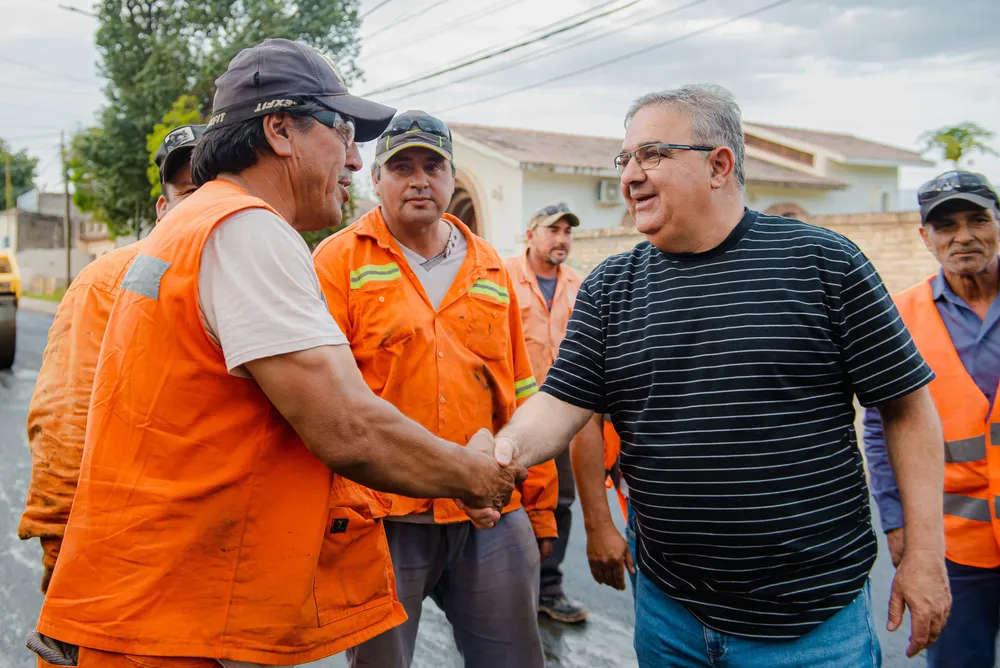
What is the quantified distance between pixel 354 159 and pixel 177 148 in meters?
1.24

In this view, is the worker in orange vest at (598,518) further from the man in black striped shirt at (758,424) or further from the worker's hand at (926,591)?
the worker's hand at (926,591)

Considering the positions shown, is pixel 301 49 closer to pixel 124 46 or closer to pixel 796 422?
pixel 796 422

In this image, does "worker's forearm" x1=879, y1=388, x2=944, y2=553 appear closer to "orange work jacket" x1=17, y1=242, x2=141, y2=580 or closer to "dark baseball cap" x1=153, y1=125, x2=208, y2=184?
"orange work jacket" x1=17, y1=242, x2=141, y2=580

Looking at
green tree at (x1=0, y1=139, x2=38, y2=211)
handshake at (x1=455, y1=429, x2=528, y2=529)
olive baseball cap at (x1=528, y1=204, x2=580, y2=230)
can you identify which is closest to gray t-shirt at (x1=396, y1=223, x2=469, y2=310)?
handshake at (x1=455, y1=429, x2=528, y2=529)

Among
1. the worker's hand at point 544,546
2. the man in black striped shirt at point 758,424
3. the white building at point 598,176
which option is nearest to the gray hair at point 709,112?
the man in black striped shirt at point 758,424

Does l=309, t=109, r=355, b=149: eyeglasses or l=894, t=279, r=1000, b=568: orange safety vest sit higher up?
l=309, t=109, r=355, b=149: eyeglasses

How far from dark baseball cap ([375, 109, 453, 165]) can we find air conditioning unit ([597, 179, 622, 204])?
17279mm

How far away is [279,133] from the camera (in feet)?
7.25

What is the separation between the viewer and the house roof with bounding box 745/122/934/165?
27547 mm

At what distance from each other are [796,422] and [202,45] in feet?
82.5

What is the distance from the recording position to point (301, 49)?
2.31m

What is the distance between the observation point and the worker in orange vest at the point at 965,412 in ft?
10.0

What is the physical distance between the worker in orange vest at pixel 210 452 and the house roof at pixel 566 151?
17.3m

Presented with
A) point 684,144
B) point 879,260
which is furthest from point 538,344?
point 879,260
